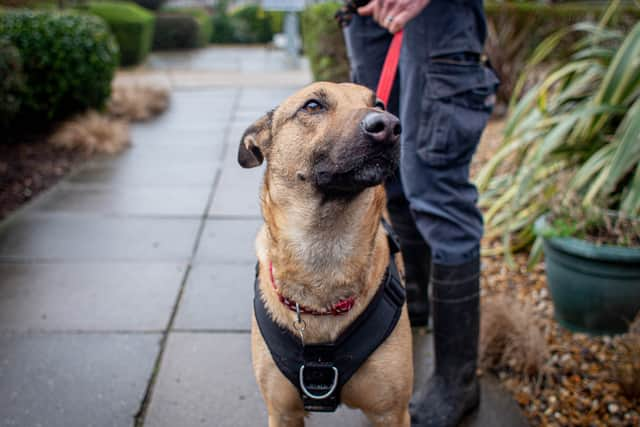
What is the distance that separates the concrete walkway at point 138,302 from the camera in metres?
2.66

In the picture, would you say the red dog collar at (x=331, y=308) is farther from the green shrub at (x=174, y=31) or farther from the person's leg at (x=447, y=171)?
the green shrub at (x=174, y=31)

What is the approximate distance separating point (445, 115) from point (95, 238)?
3.03 meters

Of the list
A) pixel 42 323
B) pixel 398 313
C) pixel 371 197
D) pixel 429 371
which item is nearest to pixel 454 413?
pixel 429 371

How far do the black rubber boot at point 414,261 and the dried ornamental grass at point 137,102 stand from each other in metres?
5.86

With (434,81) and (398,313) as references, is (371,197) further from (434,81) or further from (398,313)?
(434,81)

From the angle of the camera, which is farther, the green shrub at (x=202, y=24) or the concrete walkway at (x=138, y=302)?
the green shrub at (x=202, y=24)

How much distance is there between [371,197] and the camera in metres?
2.05

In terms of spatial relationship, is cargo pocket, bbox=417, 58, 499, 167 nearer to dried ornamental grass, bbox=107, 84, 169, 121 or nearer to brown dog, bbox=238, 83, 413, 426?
brown dog, bbox=238, 83, 413, 426

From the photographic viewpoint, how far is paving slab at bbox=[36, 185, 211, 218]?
Answer: 16.1 ft

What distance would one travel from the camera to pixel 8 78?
547cm

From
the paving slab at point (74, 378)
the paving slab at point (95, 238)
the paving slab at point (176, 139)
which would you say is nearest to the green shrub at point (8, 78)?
the paving slab at point (176, 139)

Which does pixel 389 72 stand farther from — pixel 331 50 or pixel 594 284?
pixel 331 50

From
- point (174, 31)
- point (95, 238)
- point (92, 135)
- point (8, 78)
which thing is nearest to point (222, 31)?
point (174, 31)

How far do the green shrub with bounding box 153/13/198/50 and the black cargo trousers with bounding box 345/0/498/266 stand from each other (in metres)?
16.4
